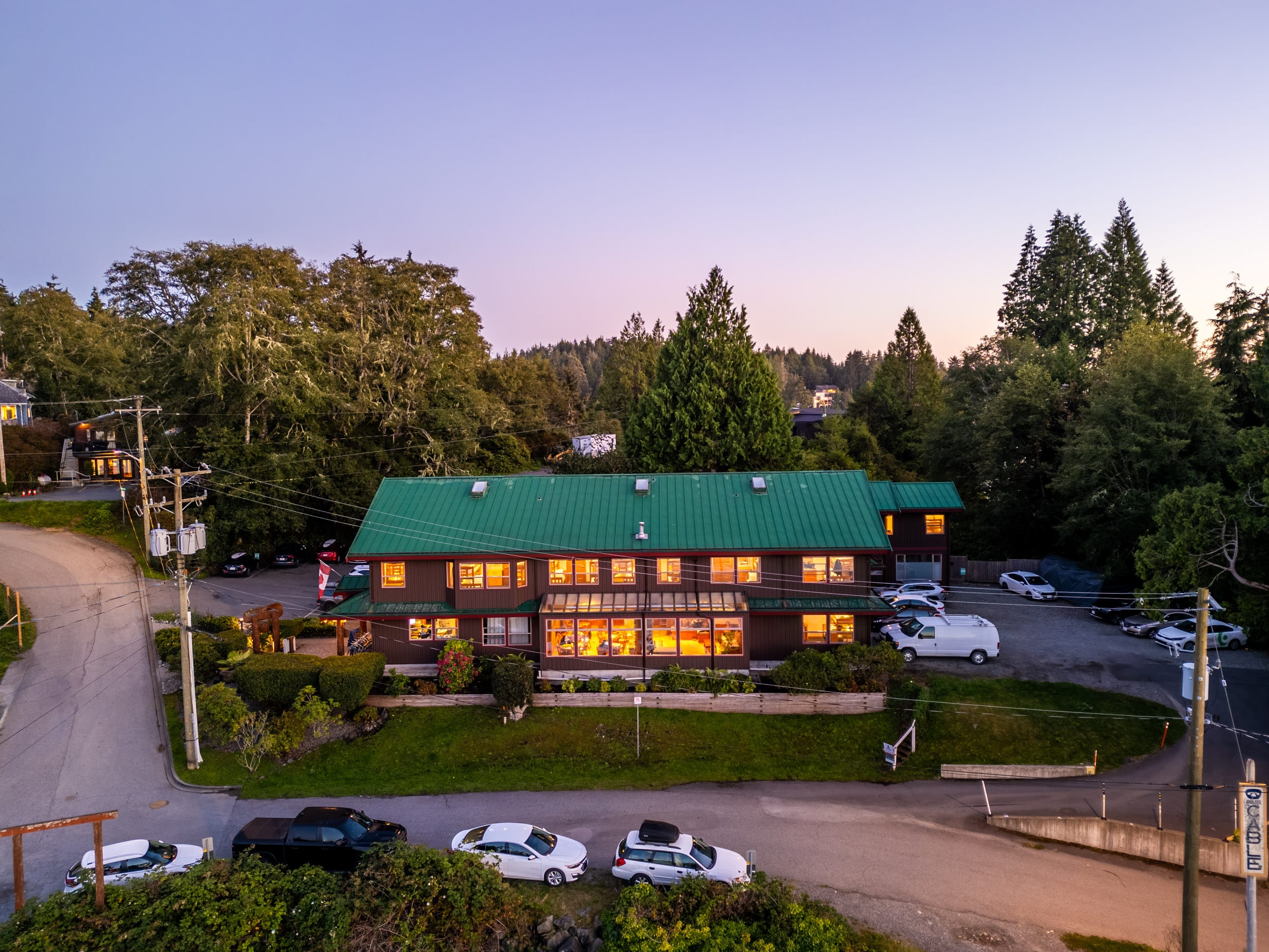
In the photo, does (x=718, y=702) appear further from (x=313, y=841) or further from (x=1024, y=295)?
(x=1024, y=295)

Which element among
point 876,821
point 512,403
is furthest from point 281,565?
point 876,821

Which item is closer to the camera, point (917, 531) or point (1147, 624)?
point (1147, 624)

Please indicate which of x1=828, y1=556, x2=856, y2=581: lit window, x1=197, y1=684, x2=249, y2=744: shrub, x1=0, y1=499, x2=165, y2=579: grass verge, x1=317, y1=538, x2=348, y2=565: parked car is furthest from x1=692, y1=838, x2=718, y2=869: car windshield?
x1=0, y1=499, x2=165, y2=579: grass verge

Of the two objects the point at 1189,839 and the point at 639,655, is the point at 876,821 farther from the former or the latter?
the point at 639,655

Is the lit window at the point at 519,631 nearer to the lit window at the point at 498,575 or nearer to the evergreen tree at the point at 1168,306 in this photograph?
the lit window at the point at 498,575

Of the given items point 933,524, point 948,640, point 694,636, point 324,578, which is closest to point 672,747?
point 694,636

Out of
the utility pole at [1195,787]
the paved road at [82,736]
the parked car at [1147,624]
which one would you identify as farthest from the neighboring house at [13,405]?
the parked car at [1147,624]
